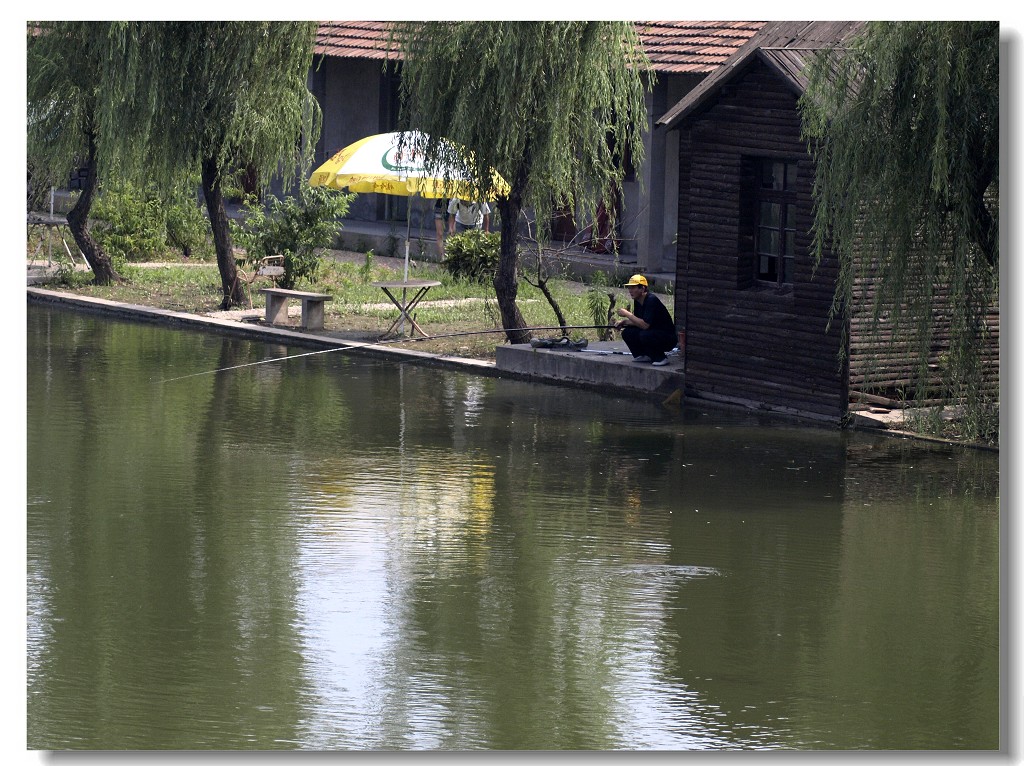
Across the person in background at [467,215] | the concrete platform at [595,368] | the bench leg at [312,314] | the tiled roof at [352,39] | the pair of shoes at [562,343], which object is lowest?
the concrete platform at [595,368]

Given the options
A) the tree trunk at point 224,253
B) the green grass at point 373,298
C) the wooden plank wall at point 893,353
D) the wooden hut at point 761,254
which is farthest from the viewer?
the tree trunk at point 224,253

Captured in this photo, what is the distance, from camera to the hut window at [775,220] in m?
16.2

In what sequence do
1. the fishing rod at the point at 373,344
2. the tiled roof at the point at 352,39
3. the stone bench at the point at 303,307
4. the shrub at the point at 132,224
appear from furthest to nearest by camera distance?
the tiled roof at the point at 352,39, the shrub at the point at 132,224, the stone bench at the point at 303,307, the fishing rod at the point at 373,344

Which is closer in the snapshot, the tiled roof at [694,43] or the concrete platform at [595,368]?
the concrete platform at [595,368]

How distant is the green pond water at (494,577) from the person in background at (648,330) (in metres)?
0.93

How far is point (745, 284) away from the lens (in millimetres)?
16703

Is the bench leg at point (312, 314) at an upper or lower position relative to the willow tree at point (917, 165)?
lower

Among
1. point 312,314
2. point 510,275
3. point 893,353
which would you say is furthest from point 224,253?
point 893,353

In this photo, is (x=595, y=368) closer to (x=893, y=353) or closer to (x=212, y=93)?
(x=893, y=353)

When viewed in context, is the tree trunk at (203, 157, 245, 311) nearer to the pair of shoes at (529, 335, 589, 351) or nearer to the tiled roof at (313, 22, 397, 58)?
the pair of shoes at (529, 335, 589, 351)

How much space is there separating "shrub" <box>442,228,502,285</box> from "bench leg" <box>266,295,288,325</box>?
3.35 meters

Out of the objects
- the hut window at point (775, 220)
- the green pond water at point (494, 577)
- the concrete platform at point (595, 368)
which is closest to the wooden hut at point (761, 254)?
the hut window at point (775, 220)

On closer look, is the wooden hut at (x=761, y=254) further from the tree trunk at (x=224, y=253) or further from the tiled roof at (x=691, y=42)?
the tree trunk at (x=224, y=253)

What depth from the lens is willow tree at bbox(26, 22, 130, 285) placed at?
2298cm
